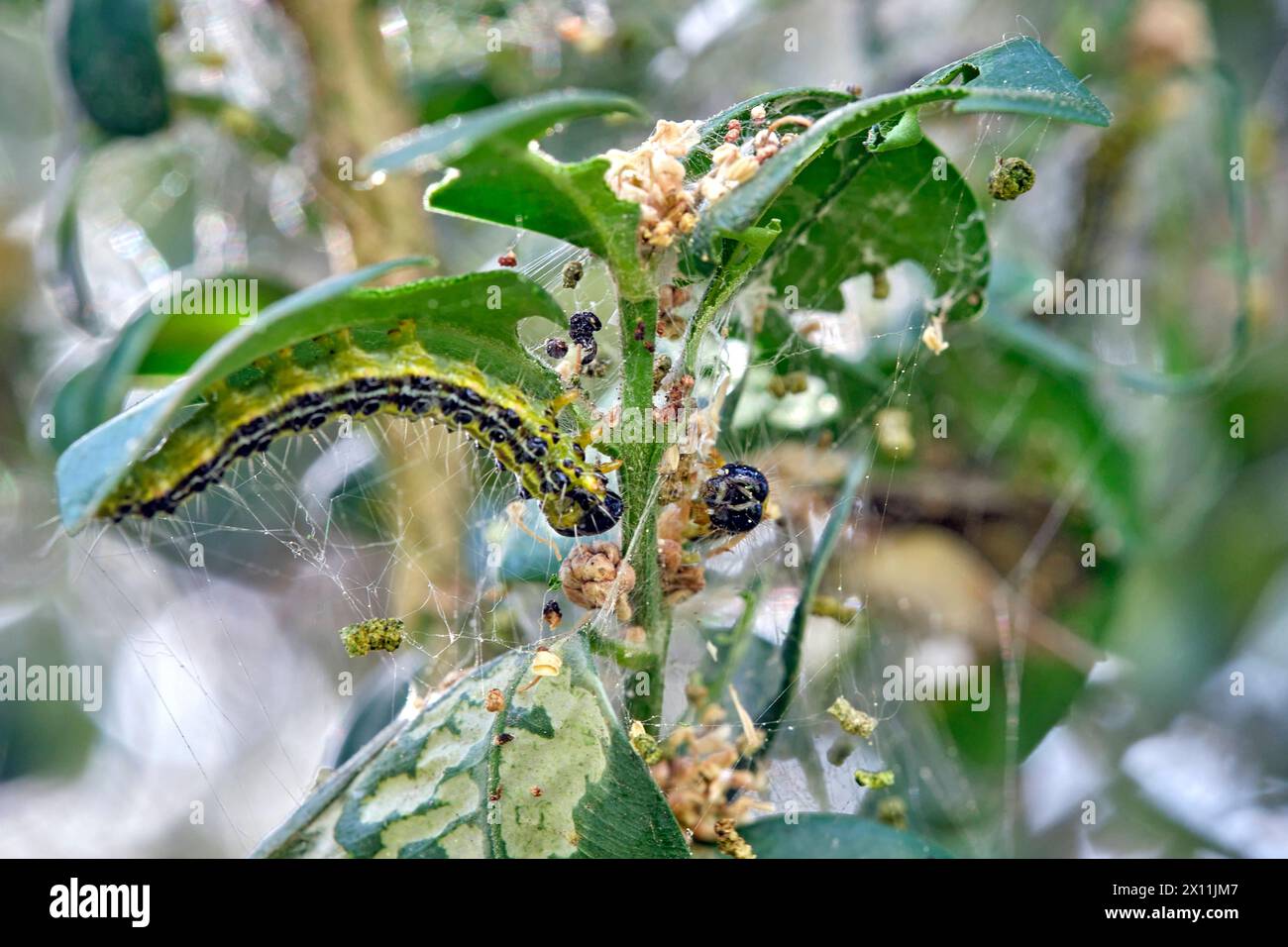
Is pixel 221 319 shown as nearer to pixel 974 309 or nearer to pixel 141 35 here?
pixel 141 35

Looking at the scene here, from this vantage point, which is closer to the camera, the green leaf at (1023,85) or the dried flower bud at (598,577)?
the green leaf at (1023,85)

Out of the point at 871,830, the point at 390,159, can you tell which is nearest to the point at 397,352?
the point at 390,159
